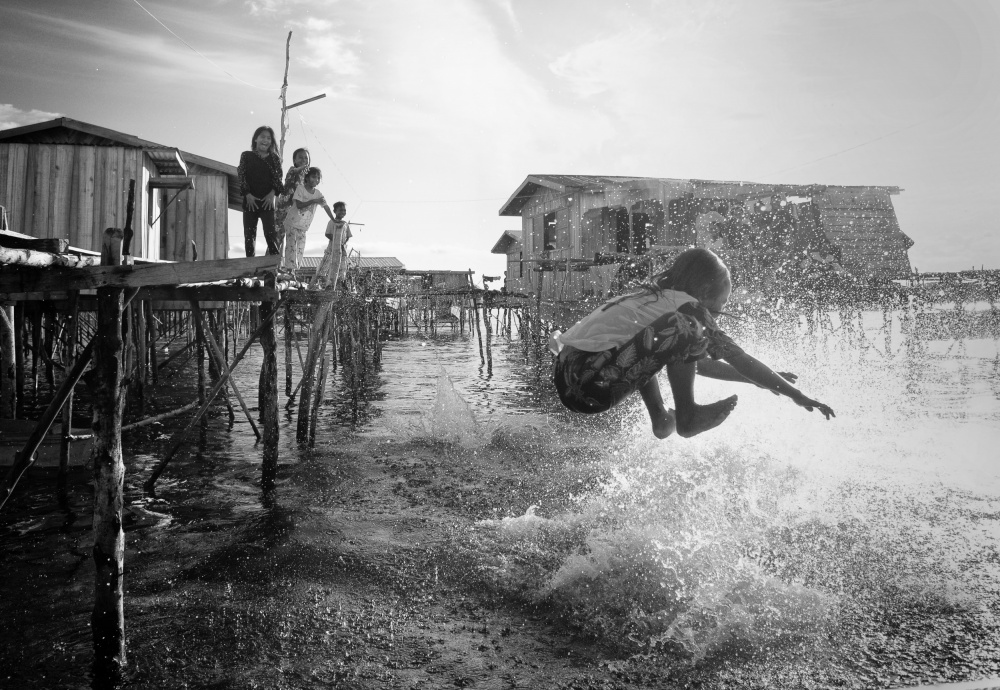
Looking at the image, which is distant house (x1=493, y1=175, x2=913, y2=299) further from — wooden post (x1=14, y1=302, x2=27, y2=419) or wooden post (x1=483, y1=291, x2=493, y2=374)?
wooden post (x1=14, y1=302, x2=27, y2=419)

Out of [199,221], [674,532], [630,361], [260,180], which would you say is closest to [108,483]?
[630,361]

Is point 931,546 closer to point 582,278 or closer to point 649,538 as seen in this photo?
point 649,538

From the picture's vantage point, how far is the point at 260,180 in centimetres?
812

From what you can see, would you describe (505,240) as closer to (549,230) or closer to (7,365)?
(549,230)

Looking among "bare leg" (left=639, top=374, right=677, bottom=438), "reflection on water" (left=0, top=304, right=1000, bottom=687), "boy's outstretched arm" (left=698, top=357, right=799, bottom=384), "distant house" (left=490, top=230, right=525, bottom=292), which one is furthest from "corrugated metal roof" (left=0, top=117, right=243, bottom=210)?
"distant house" (left=490, top=230, right=525, bottom=292)

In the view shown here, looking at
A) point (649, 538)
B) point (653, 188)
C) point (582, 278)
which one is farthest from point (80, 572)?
point (653, 188)

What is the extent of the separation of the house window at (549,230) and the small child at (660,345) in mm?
19606

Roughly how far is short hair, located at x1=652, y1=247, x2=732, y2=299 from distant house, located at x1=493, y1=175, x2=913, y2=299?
12.3 meters

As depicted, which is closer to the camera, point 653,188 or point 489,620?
point 489,620

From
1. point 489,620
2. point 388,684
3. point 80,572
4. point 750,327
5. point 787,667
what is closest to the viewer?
point 388,684

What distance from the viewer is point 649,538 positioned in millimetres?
6223

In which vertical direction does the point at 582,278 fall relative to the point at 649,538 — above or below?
above

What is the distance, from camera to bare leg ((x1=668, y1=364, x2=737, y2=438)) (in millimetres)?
4047

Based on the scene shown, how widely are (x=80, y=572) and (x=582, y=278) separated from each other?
15596 millimetres
